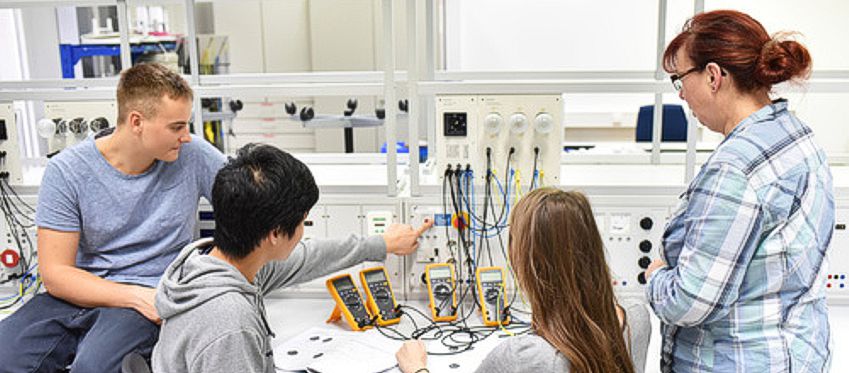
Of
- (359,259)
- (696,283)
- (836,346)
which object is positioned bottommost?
(836,346)

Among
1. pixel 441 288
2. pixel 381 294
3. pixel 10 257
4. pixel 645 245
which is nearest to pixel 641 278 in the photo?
pixel 645 245

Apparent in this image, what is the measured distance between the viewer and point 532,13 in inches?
209

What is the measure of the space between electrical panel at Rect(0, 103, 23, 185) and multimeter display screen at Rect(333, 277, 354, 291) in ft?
3.77

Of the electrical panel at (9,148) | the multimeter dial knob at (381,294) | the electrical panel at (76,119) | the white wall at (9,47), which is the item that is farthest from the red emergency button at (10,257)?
the white wall at (9,47)

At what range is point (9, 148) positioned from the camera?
7.16 ft

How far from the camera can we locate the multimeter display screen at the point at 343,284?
1953 mm

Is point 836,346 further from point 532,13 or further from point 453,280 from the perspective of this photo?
point 532,13

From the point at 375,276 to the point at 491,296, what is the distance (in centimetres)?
35

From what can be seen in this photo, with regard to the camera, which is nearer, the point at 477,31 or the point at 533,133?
the point at 533,133

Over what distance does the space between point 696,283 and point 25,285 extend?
209cm

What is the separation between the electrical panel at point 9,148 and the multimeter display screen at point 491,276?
1551 mm

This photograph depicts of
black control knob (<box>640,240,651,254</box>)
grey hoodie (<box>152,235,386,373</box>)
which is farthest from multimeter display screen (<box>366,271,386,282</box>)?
black control knob (<box>640,240,651,254</box>)

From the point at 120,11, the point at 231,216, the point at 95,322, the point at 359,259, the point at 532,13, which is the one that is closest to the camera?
the point at 231,216

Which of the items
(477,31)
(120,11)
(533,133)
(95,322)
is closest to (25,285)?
(95,322)
